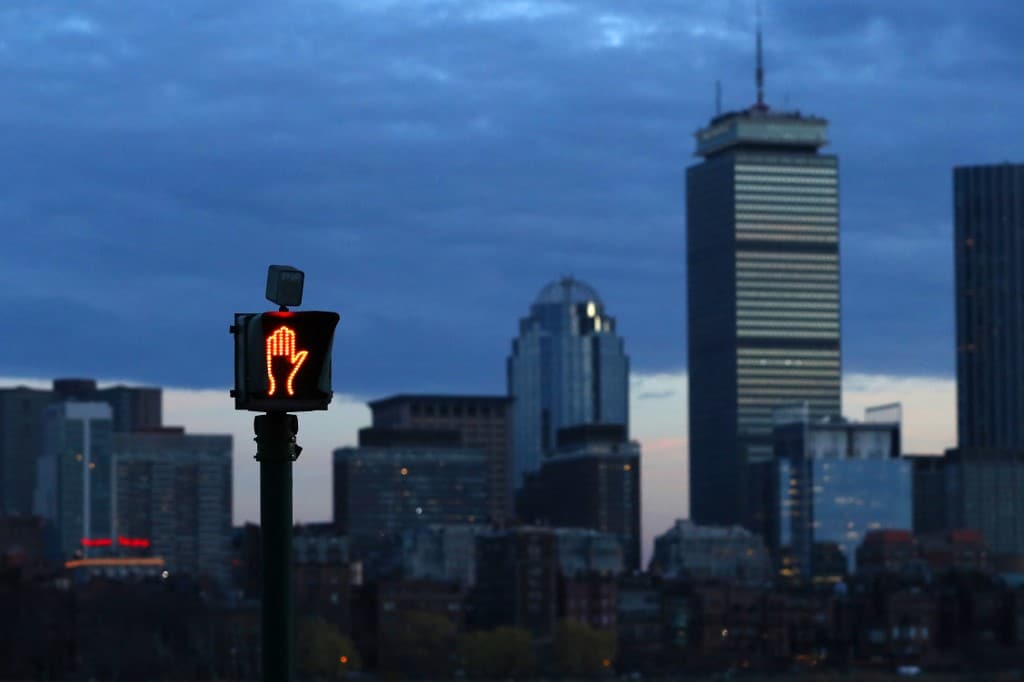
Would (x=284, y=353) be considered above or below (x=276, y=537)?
above

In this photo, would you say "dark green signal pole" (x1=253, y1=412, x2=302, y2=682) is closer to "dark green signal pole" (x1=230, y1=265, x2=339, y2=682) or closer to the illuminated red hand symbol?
"dark green signal pole" (x1=230, y1=265, x2=339, y2=682)

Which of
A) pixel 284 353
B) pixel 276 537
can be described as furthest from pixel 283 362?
pixel 276 537

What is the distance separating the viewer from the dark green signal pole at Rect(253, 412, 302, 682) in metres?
10.8

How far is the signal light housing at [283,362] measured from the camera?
10867 millimetres

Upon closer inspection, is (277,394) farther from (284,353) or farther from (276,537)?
(276,537)

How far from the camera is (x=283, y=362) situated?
35.6ft

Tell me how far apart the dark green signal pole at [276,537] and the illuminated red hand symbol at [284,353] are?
22cm

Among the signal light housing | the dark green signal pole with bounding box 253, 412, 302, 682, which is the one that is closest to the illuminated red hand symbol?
the signal light housing

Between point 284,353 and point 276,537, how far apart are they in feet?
2.81

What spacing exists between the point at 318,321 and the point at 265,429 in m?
0.57

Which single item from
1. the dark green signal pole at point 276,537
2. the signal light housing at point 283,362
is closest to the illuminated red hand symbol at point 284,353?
the signal light housing at point 283,362

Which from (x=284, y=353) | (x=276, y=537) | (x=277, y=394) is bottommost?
(x=276, y=537)

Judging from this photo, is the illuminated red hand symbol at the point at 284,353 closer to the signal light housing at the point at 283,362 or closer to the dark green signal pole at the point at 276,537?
the signal light housing at the point at 283,362

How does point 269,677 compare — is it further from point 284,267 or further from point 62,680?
point 62,680
